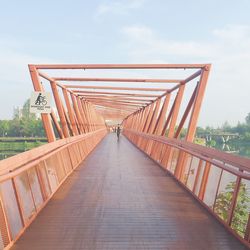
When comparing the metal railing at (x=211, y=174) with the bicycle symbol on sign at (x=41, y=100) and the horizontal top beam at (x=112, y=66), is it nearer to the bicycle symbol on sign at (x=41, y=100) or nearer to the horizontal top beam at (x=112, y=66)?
the horizontal top beam at (x=112, y=66)

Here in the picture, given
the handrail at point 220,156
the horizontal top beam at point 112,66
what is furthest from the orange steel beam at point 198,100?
the handrail at point 220,156

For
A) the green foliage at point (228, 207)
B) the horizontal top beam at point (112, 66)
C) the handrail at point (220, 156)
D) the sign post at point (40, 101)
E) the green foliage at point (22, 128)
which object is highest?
the horizontal top beam at point (112, 66)

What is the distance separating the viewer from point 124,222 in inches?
176

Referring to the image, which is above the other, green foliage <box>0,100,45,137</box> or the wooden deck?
the wooden deck

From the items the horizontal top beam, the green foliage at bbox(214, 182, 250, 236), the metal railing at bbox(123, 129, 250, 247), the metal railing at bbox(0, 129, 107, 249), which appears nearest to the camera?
the metal railing at bbox(0, 129, 107, 249)

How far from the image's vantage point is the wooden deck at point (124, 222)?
12.1 ft

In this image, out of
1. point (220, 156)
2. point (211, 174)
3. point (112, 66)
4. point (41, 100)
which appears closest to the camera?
point (220, 156)

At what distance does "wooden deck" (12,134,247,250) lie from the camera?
12.1ft

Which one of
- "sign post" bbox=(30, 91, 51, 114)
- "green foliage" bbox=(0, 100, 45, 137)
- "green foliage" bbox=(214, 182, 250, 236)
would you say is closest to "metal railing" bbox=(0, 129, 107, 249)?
"sign post" bbox=(30, 91, 51, 114)

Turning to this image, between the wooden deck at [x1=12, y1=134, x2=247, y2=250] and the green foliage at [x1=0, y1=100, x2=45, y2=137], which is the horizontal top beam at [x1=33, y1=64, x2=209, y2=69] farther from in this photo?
the green foliage at [x1=0, y1=100, x2=45, y2=137]

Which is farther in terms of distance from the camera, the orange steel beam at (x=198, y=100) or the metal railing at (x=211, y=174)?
the orange steel beam at (x=198, y=100)

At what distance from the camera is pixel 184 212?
16.5 feet

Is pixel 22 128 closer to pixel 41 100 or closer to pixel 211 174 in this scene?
pixel 41 100

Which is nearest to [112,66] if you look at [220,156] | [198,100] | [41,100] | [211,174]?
[198,100]
